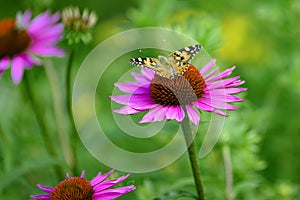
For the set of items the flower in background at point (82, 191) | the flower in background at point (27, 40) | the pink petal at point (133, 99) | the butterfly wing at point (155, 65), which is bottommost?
the flower in background at point (82, 191)

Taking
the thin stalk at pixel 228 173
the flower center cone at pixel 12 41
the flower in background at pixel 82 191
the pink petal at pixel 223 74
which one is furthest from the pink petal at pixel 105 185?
the flower center cone at pixel 12 41

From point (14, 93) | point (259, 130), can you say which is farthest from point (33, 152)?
point (259, 130)

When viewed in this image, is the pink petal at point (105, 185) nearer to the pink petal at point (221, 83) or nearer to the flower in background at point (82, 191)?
the flower in background at point (82, 191)

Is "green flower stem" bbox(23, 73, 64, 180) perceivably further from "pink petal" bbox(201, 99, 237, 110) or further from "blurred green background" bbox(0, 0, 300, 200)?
Answer: "pink petal" bbox(201, 99, 237, 110)

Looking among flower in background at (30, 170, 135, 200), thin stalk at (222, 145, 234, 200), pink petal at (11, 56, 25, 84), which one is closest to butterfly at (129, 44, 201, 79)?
flower in background at (30, 170, 135, 200)

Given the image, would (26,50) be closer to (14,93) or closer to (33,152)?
(14,93)

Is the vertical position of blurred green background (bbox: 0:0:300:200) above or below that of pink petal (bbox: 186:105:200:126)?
above
